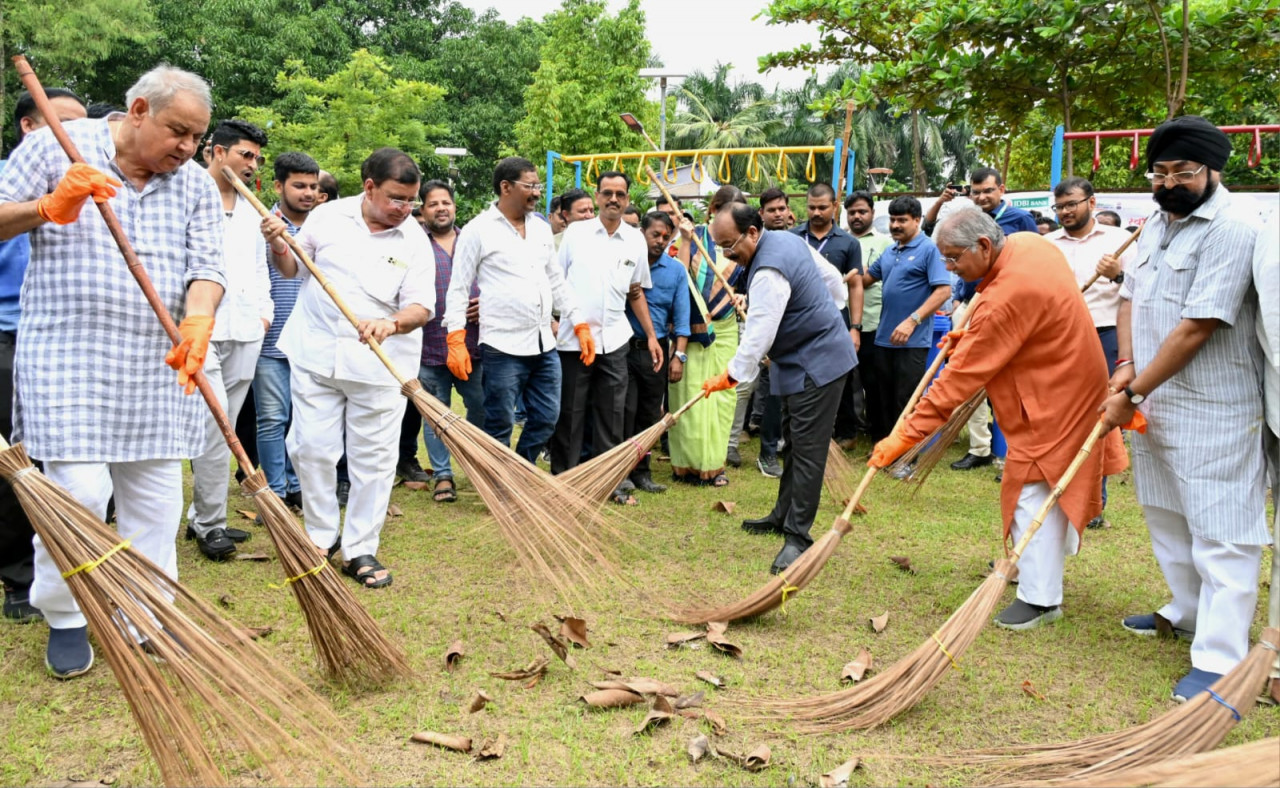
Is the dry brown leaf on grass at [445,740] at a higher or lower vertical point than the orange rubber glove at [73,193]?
lower

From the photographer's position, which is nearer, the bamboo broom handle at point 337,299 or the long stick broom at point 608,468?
the bamboo broom handle at point 337,299

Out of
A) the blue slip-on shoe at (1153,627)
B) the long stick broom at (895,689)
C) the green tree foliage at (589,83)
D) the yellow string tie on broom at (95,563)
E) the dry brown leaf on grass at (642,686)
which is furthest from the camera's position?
the green tree foliage at (589,83)

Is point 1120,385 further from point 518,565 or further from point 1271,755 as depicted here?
point 518,565

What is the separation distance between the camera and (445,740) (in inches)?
118

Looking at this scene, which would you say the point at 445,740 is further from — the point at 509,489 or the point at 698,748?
the point at 509,489

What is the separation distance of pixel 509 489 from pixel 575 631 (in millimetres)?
736

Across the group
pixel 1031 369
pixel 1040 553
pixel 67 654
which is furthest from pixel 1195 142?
pixel 67 654

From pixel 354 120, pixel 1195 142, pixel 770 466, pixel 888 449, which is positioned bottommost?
pixel 770 466

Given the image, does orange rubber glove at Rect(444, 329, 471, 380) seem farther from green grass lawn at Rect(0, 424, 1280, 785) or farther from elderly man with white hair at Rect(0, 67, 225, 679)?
elderly man with white hair at Rect(0, 67, 225, 679)

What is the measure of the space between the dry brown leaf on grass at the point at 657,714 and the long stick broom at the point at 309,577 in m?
0.89

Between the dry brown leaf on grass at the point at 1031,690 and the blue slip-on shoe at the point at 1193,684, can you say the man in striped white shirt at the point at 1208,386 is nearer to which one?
the blue slip-on shoe at the point at 1193,684

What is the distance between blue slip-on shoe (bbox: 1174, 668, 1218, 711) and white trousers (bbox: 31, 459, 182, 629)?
3.68 meters

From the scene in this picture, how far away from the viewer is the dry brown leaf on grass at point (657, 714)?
10.3 ft

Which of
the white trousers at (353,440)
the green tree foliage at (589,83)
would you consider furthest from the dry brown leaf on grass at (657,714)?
the green tree foliage at (589,83)
